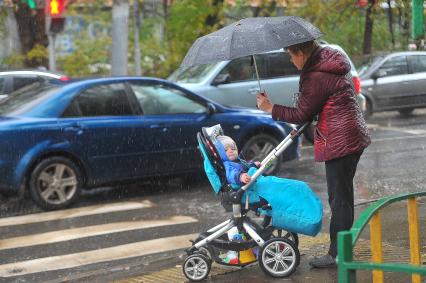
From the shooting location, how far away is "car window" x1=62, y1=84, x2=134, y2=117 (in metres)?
9.55

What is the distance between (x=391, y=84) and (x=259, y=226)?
13012mm

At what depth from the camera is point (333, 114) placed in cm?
537

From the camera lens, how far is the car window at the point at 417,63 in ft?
59.8

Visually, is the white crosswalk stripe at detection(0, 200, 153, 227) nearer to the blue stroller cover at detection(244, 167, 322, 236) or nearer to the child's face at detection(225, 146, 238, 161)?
the child's face at detection(225, 146, 238, 161)

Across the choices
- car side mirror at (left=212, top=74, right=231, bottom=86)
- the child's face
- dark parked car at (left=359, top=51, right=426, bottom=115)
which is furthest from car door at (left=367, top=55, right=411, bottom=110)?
the child's face

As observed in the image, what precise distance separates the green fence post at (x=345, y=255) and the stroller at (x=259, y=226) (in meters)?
2.28

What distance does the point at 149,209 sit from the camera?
30.1ft

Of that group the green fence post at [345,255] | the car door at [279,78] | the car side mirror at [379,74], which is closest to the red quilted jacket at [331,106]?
the green fence post at [345,255]

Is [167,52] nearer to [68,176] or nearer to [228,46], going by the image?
[68,176]

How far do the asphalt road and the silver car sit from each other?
1.95 meters

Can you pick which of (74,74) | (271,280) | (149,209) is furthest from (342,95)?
(74,74)

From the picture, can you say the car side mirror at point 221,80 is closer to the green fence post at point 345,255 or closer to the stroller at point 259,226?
the stroller at point 259,226

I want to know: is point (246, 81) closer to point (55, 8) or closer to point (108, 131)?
point (55, 8)

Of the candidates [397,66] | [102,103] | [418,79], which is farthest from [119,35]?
[418,79]
